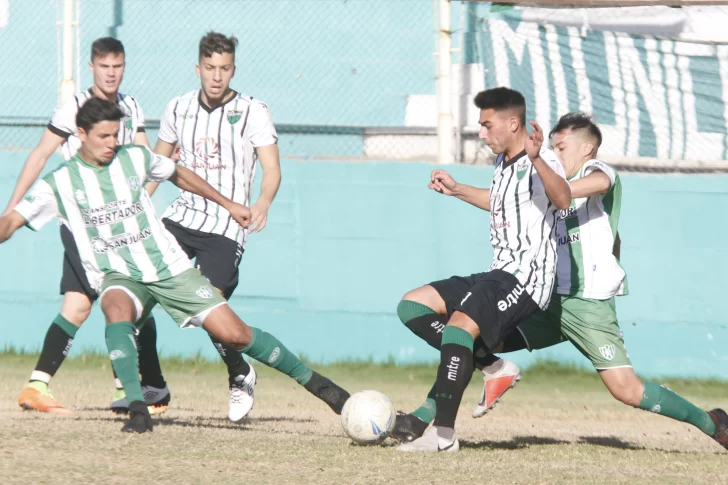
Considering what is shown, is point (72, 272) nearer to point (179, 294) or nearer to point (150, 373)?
point (150, 373)

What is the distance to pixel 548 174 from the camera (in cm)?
548

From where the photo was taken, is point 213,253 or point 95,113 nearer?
point 95,113

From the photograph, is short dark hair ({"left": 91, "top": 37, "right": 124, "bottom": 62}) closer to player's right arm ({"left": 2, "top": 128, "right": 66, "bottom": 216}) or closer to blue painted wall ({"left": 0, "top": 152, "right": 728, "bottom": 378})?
player's right arm ({"left": 2, "top": 128, "right": 66, "bottom": 216})

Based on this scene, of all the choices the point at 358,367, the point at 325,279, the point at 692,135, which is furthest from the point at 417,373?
the point at 692,135

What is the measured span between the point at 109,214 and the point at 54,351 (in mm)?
1350

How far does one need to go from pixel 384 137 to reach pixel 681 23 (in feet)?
8.83

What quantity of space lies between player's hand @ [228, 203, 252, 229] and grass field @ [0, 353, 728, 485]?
1150 millimetres

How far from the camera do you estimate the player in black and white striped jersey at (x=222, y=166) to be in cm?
675

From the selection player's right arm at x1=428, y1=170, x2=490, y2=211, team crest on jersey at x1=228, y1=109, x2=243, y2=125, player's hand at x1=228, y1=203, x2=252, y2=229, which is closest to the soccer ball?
player's right arm at x1=428, y1=170, x2=490, y2=211

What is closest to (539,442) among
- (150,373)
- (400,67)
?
(150,373)

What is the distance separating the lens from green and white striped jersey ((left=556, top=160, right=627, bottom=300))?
20.7 ft

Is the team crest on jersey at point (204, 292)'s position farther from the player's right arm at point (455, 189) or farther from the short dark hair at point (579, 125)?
the short dark hair at point (579, 125)

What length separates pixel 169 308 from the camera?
20.2 feet

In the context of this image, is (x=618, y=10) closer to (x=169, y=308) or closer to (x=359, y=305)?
(x=359, y=305)
